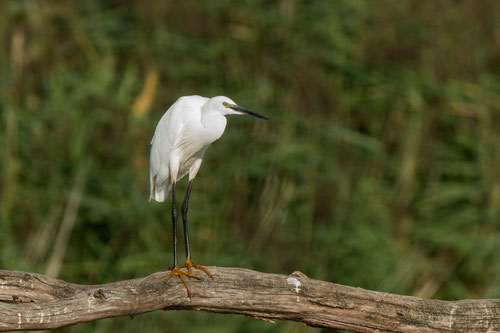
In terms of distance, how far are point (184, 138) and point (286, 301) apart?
3.22 feet

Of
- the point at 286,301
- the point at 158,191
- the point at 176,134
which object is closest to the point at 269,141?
the point at 158,191

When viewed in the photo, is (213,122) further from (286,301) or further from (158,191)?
(286,301)

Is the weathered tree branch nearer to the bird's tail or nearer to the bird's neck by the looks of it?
the bird's neck

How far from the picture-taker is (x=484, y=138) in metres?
7.71

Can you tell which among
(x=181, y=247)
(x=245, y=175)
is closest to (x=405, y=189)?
(x=245, y=175)

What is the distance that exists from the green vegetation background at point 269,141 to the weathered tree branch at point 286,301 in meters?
3.03

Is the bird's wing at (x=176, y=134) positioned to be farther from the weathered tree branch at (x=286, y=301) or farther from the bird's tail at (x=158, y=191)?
the weathered tree branch at (x=286, y=301)

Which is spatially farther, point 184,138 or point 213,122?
point 184,138

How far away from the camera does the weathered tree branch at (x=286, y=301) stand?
136 inches

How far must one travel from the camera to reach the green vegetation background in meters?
6.90

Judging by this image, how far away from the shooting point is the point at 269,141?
7.12 meters

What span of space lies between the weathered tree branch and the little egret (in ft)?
0.37

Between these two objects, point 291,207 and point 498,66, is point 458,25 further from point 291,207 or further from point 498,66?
point 291,207

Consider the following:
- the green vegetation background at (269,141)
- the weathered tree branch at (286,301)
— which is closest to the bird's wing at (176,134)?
the weathered tree branch at (286,301)
